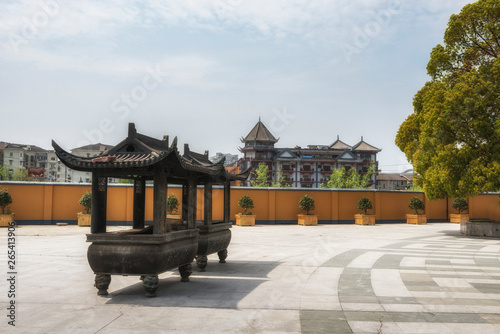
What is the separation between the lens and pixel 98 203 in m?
9.34

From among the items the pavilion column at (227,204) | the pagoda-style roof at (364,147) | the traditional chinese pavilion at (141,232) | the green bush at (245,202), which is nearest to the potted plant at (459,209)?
the green bush at (245,202)

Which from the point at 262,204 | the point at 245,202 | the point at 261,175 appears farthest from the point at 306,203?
the point at 261,175

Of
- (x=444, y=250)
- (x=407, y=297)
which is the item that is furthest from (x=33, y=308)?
(x=444, y=250)

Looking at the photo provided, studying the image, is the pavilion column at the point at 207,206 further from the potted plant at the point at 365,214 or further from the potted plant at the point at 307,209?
the potted plant at the point at 365,214

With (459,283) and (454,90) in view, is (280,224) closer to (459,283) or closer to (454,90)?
(454,90)

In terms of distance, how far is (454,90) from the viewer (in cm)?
2259

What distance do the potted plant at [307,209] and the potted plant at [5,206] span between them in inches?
733

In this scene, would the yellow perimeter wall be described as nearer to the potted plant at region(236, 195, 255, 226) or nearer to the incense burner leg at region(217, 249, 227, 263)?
the potted plant at region(236, 195, 255, 226)

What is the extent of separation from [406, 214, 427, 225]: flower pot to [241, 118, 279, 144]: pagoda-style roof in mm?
51018

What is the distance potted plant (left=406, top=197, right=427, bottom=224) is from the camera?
33094 mm

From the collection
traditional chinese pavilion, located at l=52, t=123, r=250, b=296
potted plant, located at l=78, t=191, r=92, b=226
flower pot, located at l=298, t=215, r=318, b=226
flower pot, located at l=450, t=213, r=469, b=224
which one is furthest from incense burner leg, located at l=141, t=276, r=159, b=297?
flower pot, located at l=450, t=213, r=469, b=224

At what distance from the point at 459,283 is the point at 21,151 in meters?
111

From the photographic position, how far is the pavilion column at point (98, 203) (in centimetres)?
924

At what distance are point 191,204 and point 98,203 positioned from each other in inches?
95.8
